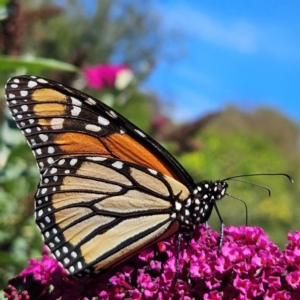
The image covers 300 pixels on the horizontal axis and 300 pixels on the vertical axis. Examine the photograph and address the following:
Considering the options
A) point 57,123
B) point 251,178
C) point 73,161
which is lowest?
point 73,161

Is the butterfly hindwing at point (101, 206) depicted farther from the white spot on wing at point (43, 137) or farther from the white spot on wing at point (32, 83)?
the white spot on wing at point (32, 83)

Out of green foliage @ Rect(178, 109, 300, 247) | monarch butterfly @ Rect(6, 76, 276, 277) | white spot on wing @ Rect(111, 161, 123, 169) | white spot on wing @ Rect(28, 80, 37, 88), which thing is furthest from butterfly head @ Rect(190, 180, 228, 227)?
green foliage @ Rect(178, 109, 300, 247)

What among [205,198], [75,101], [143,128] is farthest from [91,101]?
[143,128]

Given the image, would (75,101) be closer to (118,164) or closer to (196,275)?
(118,164)

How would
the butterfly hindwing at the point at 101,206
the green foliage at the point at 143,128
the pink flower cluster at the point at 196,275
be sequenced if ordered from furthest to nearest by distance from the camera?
the green foliage at the point at 143,128
the butterfly hindwing at the point at 101,206
the pink flower cluster at the point at 196,275

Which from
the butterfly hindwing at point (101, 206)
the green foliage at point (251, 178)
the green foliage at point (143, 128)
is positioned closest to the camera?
the butterfly hindwing at point (101, 206)

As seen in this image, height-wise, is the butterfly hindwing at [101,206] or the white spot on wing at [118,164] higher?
the white spot on wing at [118,164]

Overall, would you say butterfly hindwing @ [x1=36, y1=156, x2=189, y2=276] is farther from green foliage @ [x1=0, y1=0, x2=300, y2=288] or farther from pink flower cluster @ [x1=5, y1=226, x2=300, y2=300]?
green foliage @ [x1=0, y1=0, x2=300, y2=288]

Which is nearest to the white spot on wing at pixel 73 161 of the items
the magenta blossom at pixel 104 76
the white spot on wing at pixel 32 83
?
the white spot on wing at pixel 32 83
